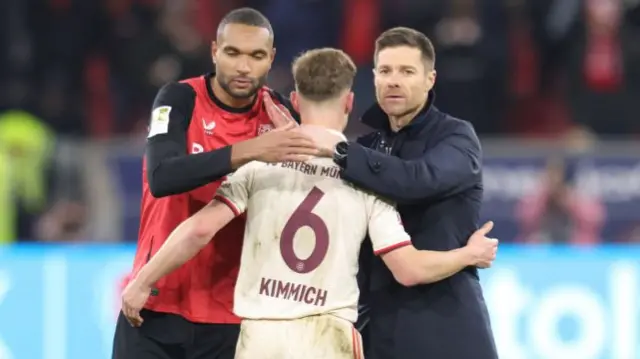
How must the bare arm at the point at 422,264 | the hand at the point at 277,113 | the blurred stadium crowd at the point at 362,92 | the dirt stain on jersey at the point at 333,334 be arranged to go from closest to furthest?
1. the dirt stain on jersey at the point at 333,334
2. the bare arm at the point at 422,264
3. the hand at the point at 277,113
4. the blurred stadium crowd at the point at 362,92

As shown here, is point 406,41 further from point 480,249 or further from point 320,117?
point 480,249

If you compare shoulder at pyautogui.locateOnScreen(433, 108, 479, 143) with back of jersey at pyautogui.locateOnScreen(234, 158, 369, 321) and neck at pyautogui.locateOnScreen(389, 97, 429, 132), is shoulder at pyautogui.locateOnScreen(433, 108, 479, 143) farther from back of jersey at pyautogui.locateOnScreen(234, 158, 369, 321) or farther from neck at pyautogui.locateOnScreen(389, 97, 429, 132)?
back of jersey at pyautogui.locateOnScreen(234, 158, 369, 321)

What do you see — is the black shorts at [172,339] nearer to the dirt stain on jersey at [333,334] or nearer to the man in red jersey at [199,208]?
the man in red jersey at [199,208]

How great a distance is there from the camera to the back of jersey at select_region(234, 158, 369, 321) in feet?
15.6

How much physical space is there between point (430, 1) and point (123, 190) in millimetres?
3707

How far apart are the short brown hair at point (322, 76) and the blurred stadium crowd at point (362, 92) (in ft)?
20.7

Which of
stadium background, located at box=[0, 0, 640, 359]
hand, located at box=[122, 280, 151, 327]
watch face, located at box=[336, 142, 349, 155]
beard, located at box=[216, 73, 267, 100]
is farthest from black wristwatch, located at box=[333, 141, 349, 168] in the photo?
stadium background, located at box=[0, 0, 640, 359]

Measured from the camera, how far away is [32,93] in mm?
13109

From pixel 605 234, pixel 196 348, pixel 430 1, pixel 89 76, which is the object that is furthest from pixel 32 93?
pixel 196 348

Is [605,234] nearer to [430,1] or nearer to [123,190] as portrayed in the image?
[430,1]

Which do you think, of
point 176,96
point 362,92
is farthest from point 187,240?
point 362,92

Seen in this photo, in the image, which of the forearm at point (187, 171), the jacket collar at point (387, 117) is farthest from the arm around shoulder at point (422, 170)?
the forearm at point (187, 171)

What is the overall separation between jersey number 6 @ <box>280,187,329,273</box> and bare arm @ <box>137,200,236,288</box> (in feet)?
0.76

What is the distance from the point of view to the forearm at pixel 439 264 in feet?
15.9
